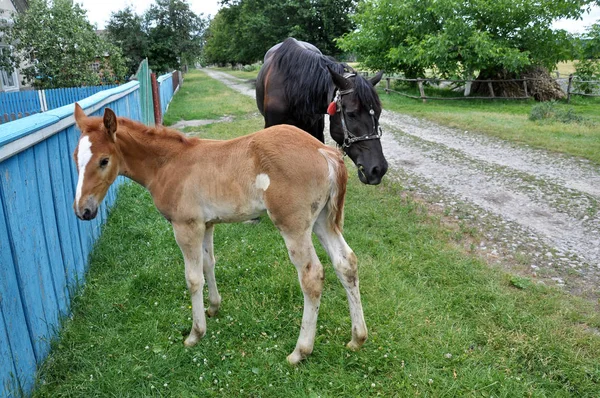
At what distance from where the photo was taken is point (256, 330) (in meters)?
3.15

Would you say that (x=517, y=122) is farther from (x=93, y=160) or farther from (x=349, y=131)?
(x=93, y=160)

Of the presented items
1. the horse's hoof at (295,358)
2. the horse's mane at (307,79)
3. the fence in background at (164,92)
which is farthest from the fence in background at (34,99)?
the horse's hoof at (295,358)

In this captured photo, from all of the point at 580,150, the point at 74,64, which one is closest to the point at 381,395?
the point at 580,150

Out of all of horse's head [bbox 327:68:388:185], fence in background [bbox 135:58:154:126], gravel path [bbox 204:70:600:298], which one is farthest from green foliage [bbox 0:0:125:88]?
horse's head [bbox 327:68:388:185]

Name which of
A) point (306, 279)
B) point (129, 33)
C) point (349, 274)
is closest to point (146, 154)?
point (306, 279)

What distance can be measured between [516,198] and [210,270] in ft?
15.4

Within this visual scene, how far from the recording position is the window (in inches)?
524

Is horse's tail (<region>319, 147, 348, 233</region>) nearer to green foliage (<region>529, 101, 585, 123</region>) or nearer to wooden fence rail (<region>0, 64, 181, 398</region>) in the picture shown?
wooden fence rail (<region>0, 64, 181, 398</region>)

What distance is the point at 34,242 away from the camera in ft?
9.12

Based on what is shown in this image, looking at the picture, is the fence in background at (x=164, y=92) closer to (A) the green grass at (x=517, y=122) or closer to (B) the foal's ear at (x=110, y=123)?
(A) the green grass at (x=517, y=122)

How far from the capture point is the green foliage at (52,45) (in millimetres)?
13188

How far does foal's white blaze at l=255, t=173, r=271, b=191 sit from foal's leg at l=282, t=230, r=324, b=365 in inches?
13.4

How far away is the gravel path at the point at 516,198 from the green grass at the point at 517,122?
586mm

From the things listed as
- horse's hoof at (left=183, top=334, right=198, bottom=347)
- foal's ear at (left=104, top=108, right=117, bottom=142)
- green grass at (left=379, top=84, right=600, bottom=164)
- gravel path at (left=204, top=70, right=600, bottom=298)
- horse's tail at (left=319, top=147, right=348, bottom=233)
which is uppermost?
foal's ear at (left=104, top=108, right=117, bottom=142)
